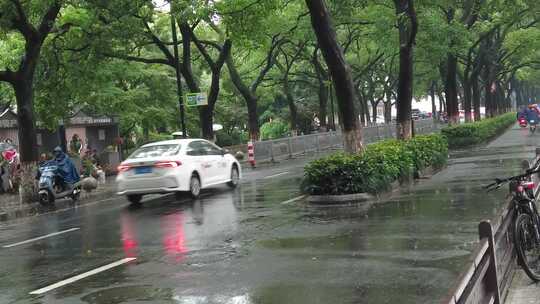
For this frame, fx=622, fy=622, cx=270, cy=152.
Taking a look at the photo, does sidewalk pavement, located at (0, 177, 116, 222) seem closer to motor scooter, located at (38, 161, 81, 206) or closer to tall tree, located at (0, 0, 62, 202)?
motor scooter, located at (38, 161, 81, 206)

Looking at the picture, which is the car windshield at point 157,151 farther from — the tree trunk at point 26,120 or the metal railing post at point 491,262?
the metal railing post at point 491,262

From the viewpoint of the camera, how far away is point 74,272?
25.8 ft

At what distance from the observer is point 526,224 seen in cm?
653

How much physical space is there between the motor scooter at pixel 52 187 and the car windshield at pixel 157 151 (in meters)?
3.21

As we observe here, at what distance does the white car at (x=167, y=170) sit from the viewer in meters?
15.0

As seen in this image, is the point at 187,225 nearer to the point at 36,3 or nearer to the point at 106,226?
the point at 106,226

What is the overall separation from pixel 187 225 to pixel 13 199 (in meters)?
11.6

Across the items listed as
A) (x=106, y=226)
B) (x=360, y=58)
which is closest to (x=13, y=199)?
(x=106, y=226)

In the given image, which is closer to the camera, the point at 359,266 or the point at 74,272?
the point at 359,266

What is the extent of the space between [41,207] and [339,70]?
9.23 meters

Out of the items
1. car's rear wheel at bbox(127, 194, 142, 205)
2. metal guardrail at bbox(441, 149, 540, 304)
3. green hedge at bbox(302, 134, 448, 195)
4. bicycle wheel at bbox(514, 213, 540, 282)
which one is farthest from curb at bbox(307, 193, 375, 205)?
bicycle wheel at bbox(514, 213, 540, 282)

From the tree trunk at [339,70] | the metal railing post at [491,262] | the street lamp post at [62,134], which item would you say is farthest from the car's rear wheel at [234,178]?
the metal railing post at [491,262]

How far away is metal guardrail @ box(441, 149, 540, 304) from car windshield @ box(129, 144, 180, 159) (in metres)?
10.3

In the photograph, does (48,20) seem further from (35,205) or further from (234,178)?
(234,178)
